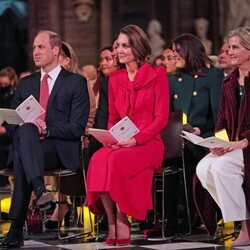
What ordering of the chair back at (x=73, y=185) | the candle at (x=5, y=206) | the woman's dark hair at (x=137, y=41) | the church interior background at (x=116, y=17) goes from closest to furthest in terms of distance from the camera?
1. the woman's dark hair at (x=137, y=41)
2. the chair back at (x=73, y=185)
3. the candle at (x=5, y=206)
4. the church interior background at (x=116, y=17)

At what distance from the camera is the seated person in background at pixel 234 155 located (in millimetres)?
7168

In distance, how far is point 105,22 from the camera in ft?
55.5

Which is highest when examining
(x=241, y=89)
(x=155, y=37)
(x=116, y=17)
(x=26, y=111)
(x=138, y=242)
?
(x=116, y=17)

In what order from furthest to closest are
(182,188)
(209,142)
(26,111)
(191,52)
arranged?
(182,188)
(191,52)
(26,111)
(209,142)

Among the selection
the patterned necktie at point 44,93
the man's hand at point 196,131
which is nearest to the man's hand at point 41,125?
the patterned necktie at point 44,93

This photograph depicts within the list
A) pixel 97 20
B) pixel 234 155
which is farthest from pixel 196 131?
pixel 97 20

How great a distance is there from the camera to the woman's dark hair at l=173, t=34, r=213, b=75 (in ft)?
26.6

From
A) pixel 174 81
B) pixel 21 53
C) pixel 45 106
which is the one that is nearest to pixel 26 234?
pixel 45 106

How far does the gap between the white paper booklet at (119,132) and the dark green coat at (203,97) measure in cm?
113

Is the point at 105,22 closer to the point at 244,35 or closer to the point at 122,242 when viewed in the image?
the point at 244,35

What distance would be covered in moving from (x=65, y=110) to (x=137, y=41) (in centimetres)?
80

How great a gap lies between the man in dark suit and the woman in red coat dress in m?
0.33

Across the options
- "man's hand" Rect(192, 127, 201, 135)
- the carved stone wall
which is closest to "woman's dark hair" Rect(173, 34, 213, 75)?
"man's hand" Rect(192, 127, 201, 135)

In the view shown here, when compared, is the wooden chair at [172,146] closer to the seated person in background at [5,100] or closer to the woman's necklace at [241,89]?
the woman's necklace at [241,89]
